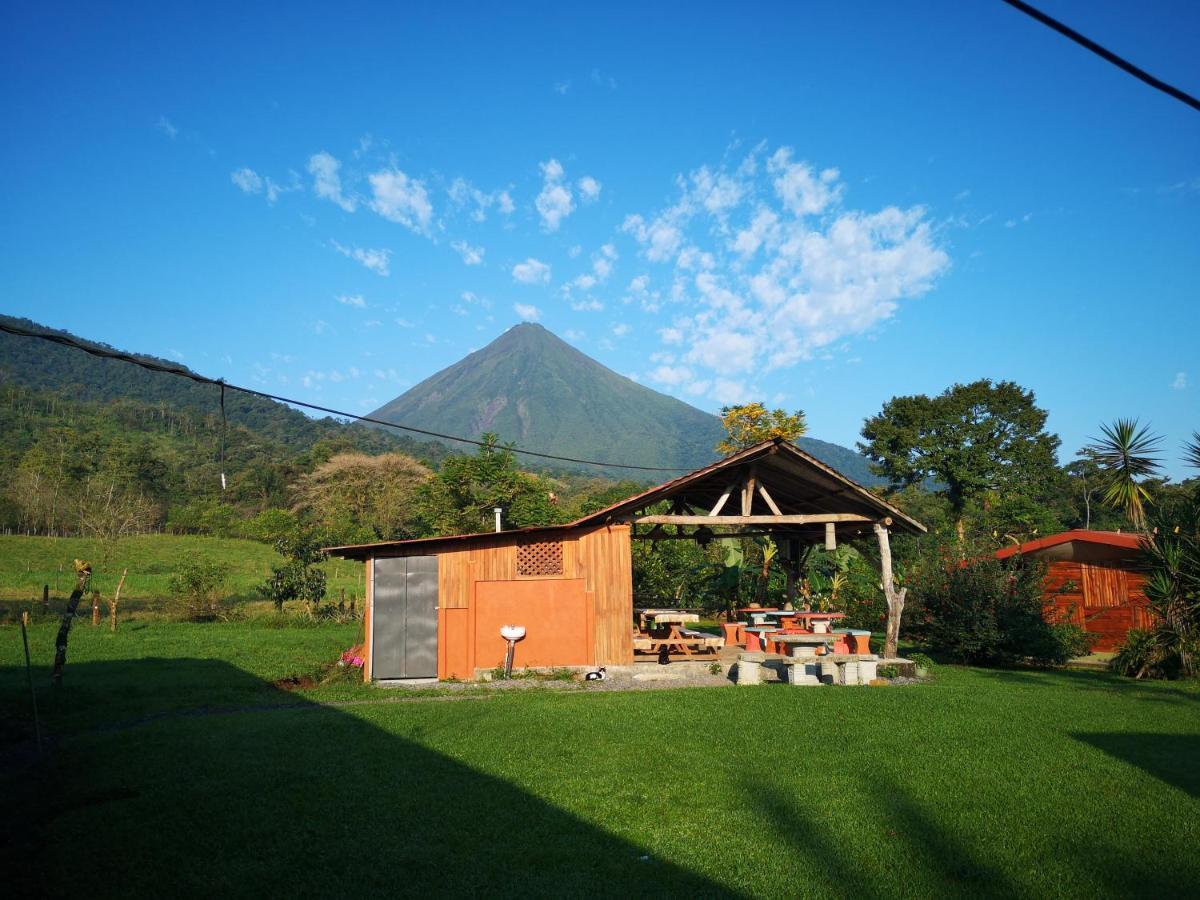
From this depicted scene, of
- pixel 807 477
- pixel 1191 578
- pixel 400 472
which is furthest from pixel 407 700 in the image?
pixel 400 472

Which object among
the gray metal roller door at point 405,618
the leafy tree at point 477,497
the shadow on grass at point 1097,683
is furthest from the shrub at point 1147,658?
the leafy tree at point 477,497

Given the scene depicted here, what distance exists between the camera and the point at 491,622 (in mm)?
14055

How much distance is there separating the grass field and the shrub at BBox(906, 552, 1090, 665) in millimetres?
23432

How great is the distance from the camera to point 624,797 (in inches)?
249

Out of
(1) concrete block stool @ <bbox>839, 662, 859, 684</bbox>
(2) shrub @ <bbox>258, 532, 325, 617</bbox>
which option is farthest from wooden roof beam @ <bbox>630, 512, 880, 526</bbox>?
(2) shrub @ <bbox>258, 532, 325, 617</bbox>

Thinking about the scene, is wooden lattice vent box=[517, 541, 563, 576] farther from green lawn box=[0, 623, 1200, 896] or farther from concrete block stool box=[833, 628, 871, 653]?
concrete block stool box=[833, 628, 871, 653]

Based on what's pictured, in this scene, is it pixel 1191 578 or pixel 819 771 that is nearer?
pixel 819 771

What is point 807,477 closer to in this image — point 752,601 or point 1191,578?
point 1191,578

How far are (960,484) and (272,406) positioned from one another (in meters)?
110

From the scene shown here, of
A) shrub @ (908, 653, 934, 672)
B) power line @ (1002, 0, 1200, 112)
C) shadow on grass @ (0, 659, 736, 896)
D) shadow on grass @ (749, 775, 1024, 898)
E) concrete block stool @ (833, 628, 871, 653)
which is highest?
power line @ (1002, 0, 1200, 112)

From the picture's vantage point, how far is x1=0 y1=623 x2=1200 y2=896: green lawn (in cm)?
477

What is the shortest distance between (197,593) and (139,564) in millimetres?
17607

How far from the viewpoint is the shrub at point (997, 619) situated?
15281 mm

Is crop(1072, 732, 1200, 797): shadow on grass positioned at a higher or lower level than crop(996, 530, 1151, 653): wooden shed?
lower
